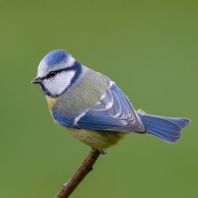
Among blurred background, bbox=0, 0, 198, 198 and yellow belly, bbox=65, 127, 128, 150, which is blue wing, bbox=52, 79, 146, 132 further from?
blurred background, bbox=0, 0, 198, 198

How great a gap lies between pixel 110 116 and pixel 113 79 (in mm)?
1972

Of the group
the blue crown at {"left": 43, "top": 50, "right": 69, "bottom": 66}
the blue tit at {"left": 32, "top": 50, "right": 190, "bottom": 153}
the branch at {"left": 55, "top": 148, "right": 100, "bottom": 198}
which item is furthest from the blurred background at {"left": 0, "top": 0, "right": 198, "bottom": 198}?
the branch at {"left": 55, "top": 148, "right": 100, "bottom": 198}

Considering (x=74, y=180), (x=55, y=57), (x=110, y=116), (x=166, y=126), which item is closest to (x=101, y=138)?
(x=110, y=116)

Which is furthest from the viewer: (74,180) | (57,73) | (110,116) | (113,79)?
(113,79)

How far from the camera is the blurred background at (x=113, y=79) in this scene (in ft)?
12.0

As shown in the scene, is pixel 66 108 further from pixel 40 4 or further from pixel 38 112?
pixel 40 4

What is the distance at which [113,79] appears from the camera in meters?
4.28

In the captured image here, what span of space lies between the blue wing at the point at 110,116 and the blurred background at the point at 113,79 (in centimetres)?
128

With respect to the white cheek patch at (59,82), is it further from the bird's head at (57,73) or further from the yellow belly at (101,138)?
the yellow belly at (101,138)

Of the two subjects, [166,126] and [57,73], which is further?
[57,73]

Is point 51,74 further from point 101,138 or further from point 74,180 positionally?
point 74,180

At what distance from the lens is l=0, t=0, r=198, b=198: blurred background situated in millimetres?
3650

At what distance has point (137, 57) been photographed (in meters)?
4.71

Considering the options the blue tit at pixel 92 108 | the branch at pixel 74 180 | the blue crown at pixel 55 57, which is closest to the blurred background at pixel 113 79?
the blue tit at pixel 92 108
